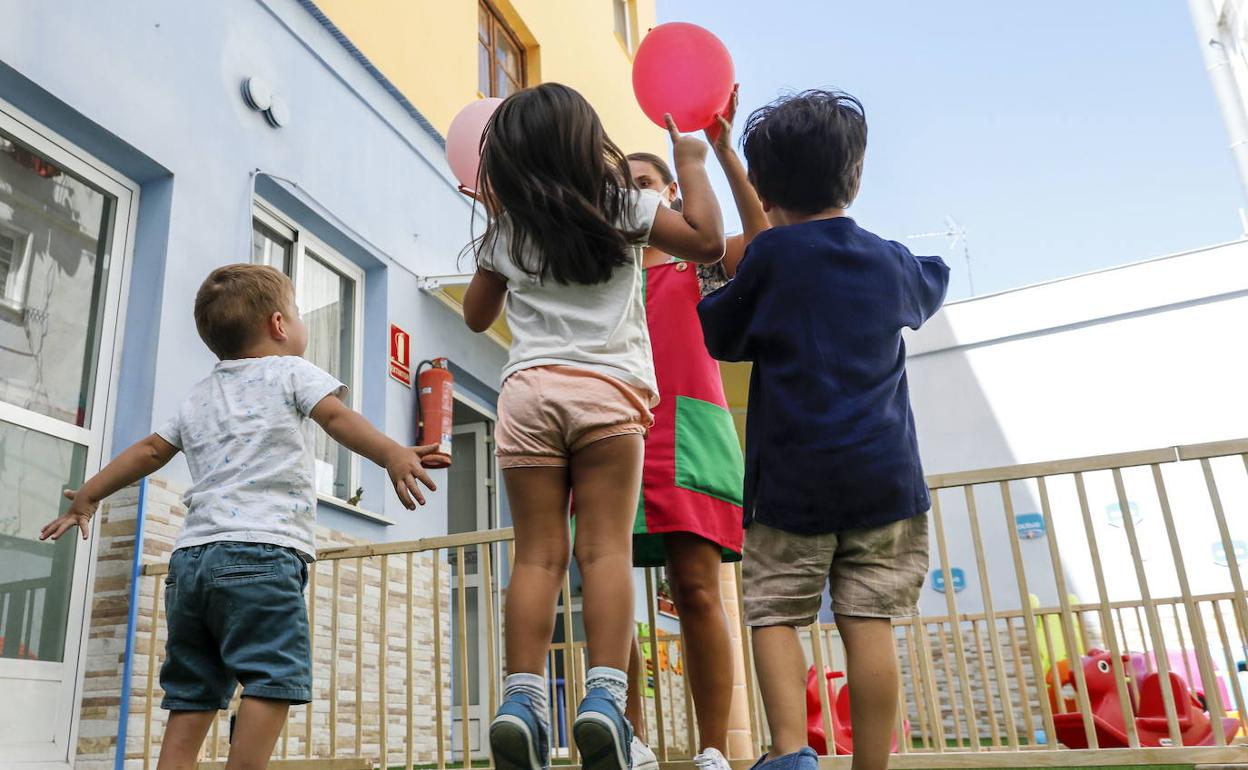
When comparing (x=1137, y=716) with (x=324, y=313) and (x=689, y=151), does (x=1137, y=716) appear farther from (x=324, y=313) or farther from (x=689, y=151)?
(x=689, y=151)


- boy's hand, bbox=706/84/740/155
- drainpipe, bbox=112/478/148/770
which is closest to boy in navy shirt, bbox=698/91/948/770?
boy's hand, bbox=706/84/740/155

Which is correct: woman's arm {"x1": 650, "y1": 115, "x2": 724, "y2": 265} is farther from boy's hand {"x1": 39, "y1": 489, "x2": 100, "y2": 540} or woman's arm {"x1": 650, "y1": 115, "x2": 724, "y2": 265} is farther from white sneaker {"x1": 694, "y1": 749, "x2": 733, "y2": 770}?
boy's hand {"x1": 39, "y1": 489, "x2": 100, "y2": 540}

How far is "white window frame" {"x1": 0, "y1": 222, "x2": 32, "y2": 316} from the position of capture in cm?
388

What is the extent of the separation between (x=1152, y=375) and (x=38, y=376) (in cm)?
1173

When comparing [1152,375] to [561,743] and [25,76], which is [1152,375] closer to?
[561,743]

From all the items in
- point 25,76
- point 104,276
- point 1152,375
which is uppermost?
point 1152,375

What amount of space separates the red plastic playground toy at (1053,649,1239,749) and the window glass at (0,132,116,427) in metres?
4.81

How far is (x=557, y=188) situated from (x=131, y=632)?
9.74ft

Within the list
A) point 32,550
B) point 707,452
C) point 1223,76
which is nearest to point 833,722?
point 707,452

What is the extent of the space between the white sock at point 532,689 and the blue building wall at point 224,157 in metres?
1.94

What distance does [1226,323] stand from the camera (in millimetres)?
11664

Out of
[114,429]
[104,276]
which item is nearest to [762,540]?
[114,429]

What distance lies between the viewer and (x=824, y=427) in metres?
2.05

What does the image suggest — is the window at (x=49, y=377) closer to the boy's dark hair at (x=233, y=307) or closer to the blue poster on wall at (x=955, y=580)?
the boy's dark hair at (x=233, y=307)
